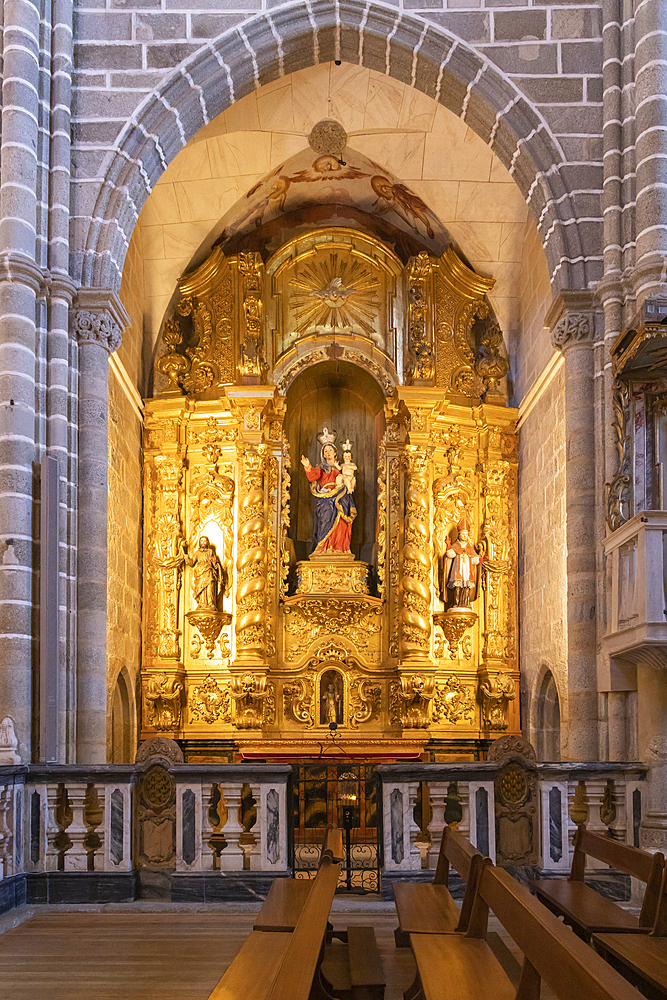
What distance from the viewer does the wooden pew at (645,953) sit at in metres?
4.44

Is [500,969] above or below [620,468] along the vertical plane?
below

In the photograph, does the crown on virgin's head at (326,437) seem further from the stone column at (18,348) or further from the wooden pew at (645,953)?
the wooden pew at (645,953)

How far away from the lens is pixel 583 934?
19.0ft

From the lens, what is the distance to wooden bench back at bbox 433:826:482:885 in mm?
5125

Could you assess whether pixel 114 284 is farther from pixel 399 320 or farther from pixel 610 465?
pixel 399 320

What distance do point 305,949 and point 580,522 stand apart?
280 inches

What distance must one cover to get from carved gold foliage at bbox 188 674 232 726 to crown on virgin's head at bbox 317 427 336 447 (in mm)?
3628

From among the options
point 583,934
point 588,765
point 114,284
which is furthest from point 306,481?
point 583,934

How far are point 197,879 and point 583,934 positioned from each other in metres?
3.27

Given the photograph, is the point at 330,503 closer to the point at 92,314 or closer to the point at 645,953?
the point at 92,314

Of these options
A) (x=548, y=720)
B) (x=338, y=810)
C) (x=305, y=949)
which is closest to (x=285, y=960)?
(x=305, y=949)

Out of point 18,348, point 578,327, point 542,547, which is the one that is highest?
point 578,327

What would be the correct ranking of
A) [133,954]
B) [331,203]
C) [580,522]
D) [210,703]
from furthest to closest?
[331,203] → [210,703] → [580,522] → [133,954]

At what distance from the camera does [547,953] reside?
3.35 metres
